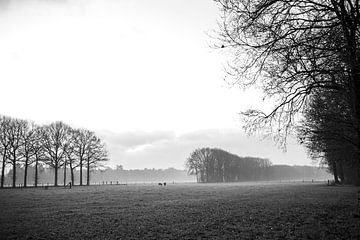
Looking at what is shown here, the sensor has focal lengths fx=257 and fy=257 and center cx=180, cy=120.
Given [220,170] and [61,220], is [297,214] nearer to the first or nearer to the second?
[61,220]

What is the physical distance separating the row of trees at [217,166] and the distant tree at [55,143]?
6692cm

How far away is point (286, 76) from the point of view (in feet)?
26.6

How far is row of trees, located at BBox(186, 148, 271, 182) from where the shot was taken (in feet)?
395

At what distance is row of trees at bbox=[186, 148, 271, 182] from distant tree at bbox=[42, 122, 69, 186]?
2634 inches

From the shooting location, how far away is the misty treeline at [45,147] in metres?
52.8

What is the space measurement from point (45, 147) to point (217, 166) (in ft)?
276

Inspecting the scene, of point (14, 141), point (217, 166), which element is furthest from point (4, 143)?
point (217, 166)

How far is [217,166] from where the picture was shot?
124750 millimetres

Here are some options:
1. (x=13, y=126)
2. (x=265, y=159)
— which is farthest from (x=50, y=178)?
(x=265, y=159)

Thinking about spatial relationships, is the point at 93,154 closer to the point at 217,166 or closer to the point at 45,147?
the point at 45,147

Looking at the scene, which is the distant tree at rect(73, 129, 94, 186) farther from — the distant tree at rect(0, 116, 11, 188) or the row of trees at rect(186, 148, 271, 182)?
the row of trees at rect(186, 148, 271, 182)

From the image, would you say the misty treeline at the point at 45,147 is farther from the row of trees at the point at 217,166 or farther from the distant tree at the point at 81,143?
the row of trees at the point at 217,166

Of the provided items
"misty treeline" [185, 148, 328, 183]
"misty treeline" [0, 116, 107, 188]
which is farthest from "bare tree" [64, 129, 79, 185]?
"misty treeline" [185, 148, 328, 183]

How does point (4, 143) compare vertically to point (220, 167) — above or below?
above
